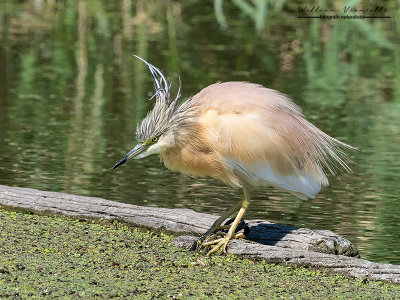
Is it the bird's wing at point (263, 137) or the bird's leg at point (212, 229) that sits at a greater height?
the bird's wing at point (263, 137)

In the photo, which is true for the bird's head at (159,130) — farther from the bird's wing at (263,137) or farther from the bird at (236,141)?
the bird's wing at (263,137)

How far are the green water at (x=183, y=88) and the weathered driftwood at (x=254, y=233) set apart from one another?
1.58 feet

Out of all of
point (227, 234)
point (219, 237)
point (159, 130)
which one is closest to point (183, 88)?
point (159, 130)

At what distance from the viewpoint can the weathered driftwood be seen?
4191mm

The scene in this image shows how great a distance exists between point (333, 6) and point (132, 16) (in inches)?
112

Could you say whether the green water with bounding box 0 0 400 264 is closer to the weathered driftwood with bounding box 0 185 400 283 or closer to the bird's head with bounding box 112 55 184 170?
the weathered driftwood with bounding box 0 185 400 283

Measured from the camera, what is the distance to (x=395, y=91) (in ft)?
30.6

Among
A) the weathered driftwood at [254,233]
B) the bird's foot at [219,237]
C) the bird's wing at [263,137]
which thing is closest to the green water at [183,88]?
the weathered driftwood at [254,233]

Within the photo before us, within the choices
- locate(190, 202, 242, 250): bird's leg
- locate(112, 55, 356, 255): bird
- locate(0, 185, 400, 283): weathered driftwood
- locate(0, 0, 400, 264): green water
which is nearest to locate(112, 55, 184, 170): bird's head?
locate(112, 55, 356, 255): bird

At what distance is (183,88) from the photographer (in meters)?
9.02

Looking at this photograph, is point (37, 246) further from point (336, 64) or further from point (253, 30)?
point (253, 30)

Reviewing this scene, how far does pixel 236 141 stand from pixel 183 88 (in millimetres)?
4517

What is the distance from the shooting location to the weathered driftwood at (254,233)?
13.8ft

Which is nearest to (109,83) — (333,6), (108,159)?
(108,159)
